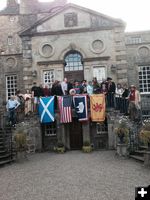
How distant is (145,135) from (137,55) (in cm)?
1672

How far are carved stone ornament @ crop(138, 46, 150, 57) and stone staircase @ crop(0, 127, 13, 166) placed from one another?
14.7 m

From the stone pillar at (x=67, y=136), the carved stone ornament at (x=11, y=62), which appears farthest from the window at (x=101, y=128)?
the carved stone ornament at (x=11, y=62)

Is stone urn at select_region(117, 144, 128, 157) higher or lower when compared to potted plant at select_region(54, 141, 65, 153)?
higher

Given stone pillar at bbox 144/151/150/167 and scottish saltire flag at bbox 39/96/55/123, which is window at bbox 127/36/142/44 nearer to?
scottish saltire flag at bbox 39/96/55/123

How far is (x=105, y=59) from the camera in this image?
77.8 ft

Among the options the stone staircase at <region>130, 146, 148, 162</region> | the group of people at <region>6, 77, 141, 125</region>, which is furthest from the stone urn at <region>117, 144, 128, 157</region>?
the group of people at <region>6, 77, 141, 125</region>

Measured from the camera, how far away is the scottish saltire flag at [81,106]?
18.6 meters

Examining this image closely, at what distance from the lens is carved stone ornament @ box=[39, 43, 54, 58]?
79.3ft

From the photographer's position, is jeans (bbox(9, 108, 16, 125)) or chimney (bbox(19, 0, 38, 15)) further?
chimney (bbox(19, 0, 38, 15))

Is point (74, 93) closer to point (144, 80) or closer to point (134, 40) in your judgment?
point (144, 80)

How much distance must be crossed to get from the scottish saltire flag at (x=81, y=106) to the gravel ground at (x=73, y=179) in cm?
502

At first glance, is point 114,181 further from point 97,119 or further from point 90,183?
point 97,119

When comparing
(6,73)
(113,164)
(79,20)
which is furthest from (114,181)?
(6,73)

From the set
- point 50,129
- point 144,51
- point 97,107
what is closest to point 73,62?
point 50,129
